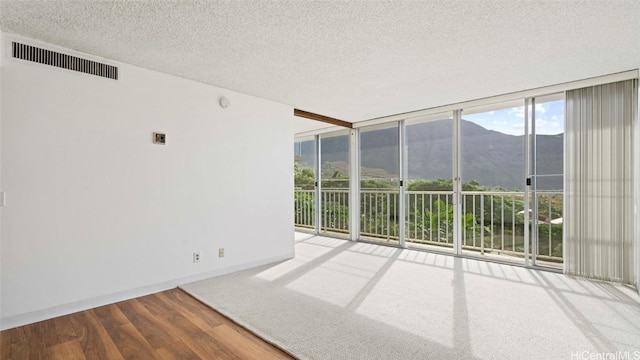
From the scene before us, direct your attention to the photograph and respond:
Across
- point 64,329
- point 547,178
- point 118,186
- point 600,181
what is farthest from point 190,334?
point 600,181

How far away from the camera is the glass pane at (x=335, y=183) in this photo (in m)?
5.70

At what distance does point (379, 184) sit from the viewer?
17.0 ft

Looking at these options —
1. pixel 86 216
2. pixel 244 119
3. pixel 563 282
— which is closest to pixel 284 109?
pixel 244 119

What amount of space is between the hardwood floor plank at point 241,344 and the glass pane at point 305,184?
420 cm

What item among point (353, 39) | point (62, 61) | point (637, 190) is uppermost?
point (353, 39)

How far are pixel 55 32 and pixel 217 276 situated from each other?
2589 mm

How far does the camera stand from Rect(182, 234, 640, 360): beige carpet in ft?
6.15

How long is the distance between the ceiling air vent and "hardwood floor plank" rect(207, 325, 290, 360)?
2.36 metres

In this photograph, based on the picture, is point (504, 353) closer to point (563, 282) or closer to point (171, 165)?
point (563, 282)

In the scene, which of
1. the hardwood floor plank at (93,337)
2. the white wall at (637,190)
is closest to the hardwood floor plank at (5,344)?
the hardwood floor plank at (93,337)

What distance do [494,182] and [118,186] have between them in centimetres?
435

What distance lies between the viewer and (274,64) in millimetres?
2770

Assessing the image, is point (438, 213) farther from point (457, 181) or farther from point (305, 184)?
point (305, 184)

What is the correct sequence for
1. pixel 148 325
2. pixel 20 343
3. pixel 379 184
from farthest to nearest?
pixel 379 184
pixel 148 325
pixel 20 343
